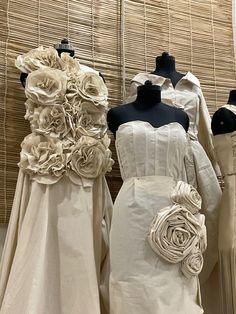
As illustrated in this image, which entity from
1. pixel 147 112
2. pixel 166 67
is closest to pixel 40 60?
pixel 147 112

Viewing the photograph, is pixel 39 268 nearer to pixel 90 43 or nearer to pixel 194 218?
pixel 194 218

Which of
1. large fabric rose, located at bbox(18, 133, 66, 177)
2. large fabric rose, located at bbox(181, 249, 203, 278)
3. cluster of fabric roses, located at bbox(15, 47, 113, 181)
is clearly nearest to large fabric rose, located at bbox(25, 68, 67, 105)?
cluster of fabric roses, located at bbox(15, 47, 113, 181)

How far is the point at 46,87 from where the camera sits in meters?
1.53

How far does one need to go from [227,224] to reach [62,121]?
1.85 ft

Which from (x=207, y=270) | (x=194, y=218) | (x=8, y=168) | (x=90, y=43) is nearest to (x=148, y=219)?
(x=194, y=218)

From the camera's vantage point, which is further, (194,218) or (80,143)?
(80,143)

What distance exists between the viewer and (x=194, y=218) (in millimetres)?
1405

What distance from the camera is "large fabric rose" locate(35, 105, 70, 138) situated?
152cm

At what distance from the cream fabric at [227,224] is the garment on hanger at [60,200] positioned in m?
0.34

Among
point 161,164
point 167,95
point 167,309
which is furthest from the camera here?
point 167,95

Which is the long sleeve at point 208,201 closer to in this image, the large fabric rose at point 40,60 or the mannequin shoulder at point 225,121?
the mannequin shoulder at point 225,121

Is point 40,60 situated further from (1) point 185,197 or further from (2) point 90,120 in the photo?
(1) point 185,197

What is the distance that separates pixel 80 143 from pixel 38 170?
138mm

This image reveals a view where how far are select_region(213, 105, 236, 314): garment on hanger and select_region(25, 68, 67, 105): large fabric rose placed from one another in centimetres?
51
